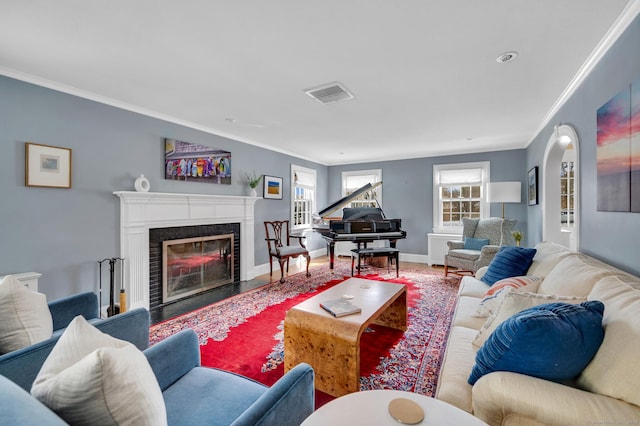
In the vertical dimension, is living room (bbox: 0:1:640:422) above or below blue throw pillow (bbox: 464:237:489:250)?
above

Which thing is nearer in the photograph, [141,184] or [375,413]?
[375,413]

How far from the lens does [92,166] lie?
3.02m

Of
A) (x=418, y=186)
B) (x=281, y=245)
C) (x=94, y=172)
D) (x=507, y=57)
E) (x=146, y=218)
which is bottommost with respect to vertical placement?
(x=281, y=245)

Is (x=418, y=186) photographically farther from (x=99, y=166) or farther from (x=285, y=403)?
(x=285, y=403)

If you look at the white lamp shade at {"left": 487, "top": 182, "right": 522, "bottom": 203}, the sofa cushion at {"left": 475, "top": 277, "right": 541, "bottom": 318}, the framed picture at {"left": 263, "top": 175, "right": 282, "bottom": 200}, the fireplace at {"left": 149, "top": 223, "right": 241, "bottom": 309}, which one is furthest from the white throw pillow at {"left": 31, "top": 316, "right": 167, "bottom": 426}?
the white lamp shade at {"left": 487, "top": 182, "right": 522, "bottom": 203}

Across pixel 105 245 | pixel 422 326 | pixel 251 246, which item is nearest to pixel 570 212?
pixel 422 326

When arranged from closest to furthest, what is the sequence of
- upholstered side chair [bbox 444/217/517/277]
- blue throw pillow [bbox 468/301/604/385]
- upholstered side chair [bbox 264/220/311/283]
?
blue throw pillow [bbox 468/301/604/385] < upholstered side chair [bbox 444/217/517/277] < upholstered side chair [bbox 264/220/311/283]

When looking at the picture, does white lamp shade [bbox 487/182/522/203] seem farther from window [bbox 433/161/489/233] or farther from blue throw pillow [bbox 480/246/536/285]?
blue throw pillow [bbox 480/246/536/285]

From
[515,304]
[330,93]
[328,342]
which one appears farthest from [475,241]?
[328,342]

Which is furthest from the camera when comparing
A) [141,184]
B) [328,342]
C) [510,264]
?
[141,184]

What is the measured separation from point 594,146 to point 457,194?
12.8 ft

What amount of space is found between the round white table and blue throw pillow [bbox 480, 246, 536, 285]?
2.00m

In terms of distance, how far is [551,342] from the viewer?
1.06m

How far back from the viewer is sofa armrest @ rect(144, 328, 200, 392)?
4.27 feet
